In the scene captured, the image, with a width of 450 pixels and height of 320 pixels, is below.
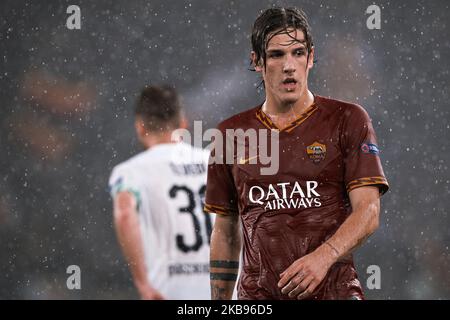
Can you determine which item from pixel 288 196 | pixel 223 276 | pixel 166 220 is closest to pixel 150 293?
pixel 166 220

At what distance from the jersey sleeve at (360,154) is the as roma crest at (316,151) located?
Answer: 3.5 inches

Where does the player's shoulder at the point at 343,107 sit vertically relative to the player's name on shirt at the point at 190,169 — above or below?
above

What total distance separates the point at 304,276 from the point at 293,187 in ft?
1.74

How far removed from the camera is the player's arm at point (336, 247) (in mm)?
2949

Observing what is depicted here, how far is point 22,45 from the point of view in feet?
28.0

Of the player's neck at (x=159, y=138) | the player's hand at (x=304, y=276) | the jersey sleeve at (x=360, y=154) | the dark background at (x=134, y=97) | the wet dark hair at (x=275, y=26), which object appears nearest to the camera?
the player's hand at (x=304, y=276)

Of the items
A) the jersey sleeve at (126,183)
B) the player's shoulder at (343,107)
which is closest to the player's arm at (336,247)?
the player's shoulder at (343,107)

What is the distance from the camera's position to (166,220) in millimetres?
4418

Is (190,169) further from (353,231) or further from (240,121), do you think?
(353,231)

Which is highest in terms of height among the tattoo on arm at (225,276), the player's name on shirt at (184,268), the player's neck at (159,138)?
the player's neck at (159,138)

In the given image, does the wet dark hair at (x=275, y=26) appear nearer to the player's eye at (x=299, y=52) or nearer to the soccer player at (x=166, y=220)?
the player's eye at (x=299, y=52)

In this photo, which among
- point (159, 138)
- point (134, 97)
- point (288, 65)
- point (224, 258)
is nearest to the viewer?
point (288, 65)

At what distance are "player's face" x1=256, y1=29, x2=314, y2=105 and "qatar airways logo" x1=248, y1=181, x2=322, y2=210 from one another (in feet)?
1.35

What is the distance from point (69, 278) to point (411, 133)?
3807 mm
